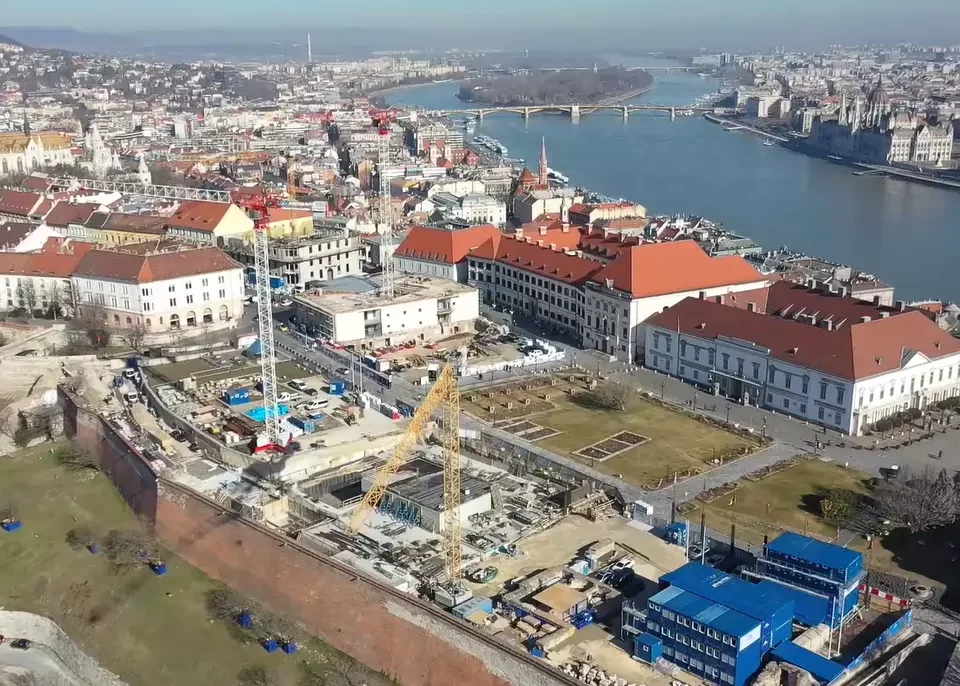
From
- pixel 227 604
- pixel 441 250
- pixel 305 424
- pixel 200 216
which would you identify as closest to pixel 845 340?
pixel 305 424

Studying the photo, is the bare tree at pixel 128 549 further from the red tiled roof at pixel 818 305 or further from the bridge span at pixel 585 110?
the bridge span at pixel 585 110

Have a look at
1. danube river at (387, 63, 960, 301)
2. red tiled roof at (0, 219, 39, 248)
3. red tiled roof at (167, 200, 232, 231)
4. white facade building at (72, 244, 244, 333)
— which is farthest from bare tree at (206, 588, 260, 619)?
danube river at (387, 63, 960, 301)

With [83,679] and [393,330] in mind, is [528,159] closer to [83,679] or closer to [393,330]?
[393,330]

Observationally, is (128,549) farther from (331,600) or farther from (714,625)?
(714,625)

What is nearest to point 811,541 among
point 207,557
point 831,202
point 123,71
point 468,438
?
point 468,438

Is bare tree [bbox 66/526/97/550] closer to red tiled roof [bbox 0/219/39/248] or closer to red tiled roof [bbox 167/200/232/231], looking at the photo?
red tiled roof [bbox 0/219/39/248]

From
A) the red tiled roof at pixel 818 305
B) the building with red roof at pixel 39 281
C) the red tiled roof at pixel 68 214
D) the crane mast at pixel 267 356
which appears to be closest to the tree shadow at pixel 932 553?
the red tiled roof at pixel 818 305
